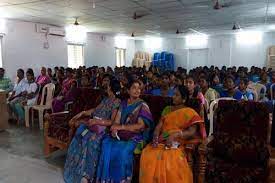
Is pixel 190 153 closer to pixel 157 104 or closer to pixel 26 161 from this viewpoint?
pixel 157 104

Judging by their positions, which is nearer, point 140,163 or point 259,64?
point 140,163

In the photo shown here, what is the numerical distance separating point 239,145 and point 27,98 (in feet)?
14.4

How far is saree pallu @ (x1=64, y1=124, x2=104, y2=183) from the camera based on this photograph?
244 cm

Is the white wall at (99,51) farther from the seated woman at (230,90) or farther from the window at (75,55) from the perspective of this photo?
the seated woman at (230,90)

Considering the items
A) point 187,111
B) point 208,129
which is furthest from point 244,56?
point 187,111

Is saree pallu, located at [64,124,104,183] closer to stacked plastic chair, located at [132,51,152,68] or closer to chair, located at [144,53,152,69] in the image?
stacked plastic chair, located at [132,51,152,68]

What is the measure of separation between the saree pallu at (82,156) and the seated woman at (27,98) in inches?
111

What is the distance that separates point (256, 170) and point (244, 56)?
32.5ft

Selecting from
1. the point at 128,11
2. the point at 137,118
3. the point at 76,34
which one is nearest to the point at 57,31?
the point at 76,34

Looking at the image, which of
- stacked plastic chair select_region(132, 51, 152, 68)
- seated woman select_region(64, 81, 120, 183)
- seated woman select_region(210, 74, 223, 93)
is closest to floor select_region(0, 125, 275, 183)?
seated woman select_region(64, 81, 120, 183)

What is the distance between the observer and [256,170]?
1.92 metres

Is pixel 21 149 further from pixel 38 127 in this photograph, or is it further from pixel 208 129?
pixel 208 129

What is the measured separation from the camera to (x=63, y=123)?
10.7 ft

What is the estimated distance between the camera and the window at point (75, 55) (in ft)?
29.6
